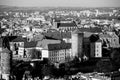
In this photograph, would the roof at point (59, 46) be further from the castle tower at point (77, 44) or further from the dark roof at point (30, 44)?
the dark roof at point (30, 44)

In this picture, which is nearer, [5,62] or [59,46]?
[5,62]

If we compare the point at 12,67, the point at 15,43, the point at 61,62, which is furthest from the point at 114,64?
the point at 15,43

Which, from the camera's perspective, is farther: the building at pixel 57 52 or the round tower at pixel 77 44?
the round tower at pixel 77 44

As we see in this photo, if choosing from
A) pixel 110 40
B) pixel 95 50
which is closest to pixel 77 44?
pixel 95 50

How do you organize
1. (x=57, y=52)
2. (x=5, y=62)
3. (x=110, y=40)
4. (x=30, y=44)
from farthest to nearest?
(x=110, y=40)
(x=30, y=44)
(x=57, y=52)
(x=5, y=62)

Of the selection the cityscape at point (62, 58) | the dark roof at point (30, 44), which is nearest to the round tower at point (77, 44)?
the cityscape at point (62, 58)

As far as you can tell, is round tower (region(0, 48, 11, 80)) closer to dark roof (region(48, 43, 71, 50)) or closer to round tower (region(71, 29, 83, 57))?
dark roof (region(48, 43, 71, 50))

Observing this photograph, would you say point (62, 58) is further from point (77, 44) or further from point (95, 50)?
point (95, 50)

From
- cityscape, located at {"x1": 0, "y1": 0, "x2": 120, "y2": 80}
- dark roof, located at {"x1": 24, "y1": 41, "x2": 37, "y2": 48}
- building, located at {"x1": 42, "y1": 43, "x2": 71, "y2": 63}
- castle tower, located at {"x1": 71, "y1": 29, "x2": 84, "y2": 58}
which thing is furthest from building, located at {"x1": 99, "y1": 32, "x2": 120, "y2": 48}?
dark roof, located at {"x1": 24, "y1": 41, "x2": 37, "y2": 48}
